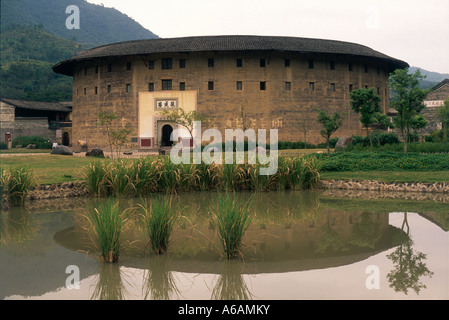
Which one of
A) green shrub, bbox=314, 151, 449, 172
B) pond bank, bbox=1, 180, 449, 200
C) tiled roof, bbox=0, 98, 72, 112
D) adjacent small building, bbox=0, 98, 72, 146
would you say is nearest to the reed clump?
pond bank, bbox=1, 180, 449, 200

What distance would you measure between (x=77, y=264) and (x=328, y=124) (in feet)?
56.4

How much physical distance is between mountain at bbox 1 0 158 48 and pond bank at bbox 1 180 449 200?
355 ft

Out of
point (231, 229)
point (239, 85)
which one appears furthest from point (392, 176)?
point (239, 85)

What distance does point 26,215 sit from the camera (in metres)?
9.67

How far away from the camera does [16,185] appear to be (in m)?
10.8

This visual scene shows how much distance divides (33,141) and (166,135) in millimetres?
14708

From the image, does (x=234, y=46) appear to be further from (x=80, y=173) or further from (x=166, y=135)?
(x=80, y=173)

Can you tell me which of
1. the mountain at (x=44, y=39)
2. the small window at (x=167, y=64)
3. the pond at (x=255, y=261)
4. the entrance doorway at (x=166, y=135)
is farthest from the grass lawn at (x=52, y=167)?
the mountain at (x=44, y=39)

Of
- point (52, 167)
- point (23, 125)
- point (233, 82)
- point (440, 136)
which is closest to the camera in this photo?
point (52, 167)

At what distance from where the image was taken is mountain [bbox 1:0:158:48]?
125887 millimetres

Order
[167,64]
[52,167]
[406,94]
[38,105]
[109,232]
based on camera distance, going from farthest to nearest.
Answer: [38,105] < [167,64] < [406,94] < [52,167] < [109,232]

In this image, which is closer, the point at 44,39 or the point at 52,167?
the point at 52,167

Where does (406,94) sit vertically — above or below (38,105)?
below
